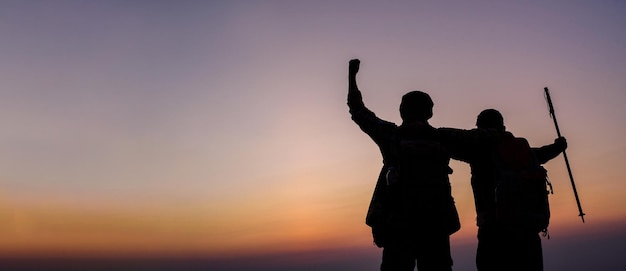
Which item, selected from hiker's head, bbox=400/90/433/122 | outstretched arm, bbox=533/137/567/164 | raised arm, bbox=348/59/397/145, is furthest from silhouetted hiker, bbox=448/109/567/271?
outstretched arm, bbox=533/137/567/164

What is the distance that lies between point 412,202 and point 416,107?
102 cm

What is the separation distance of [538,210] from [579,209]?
237 centimetres

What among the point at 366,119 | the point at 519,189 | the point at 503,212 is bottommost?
the point at 503,212

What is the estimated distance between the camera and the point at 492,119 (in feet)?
20.2

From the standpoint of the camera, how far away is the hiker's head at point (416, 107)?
5.13 metres

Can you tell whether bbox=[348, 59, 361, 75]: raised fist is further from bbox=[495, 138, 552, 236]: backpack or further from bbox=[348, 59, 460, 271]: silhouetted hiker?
bbox=[495, 138, 552, 236]: backpack

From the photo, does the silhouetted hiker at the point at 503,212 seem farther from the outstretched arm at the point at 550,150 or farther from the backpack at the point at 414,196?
the outstretched arm at the point at 550,150

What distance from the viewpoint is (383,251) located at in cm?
491

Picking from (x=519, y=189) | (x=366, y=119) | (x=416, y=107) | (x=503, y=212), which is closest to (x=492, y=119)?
(x=519, y=189)

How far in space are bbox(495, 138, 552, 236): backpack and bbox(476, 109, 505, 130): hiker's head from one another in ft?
1.31

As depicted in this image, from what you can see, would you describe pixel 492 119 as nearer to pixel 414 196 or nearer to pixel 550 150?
pixel 550 150

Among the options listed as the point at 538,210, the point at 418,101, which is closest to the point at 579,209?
the point at 538,210

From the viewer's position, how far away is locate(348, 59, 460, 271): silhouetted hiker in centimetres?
475

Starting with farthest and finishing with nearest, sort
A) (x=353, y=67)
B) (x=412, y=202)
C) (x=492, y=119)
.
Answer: (x=492, y=119)
(x=353, y=67)
(x=412, y=202)
